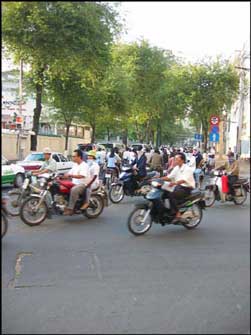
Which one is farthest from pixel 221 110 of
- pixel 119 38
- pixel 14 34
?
pixel 14 34

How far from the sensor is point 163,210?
3.18m

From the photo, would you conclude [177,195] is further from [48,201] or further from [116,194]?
[116,194]

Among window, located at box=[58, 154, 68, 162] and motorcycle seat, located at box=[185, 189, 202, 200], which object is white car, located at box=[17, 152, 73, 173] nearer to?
window, located at box=[58, 154, 68, 162]

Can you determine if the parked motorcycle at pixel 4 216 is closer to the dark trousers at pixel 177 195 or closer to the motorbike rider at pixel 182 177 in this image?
the motorbike rider at pixel 182 177

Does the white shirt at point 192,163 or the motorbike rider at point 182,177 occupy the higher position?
the white shirt at point 192,163

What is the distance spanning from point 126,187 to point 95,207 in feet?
2.47

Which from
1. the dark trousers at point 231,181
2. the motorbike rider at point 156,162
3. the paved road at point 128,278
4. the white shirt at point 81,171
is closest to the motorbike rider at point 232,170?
the dark trousers at point 231,181

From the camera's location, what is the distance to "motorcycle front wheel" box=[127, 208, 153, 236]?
3084 millimetres

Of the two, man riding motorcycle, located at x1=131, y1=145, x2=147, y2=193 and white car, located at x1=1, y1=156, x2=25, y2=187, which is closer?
white car, located at x1=1, y1=156, x2=25, y2=187

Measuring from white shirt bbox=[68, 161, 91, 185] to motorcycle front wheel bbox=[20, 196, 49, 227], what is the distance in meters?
0.32

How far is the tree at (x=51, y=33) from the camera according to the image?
1.15 metres

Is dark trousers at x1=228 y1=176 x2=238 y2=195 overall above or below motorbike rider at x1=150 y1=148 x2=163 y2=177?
below

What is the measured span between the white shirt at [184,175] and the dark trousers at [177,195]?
0.04 meters

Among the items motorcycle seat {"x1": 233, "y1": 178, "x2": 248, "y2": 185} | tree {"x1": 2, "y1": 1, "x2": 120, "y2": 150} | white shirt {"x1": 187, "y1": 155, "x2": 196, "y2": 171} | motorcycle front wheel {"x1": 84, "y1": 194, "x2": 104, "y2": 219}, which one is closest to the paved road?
motorcycle seat {"x1": 233, "y1": 178, "x2": 248, "y2": 185}
